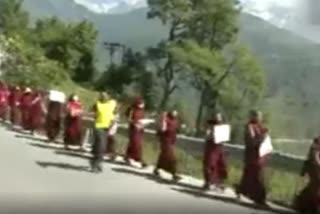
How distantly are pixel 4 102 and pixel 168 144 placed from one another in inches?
896

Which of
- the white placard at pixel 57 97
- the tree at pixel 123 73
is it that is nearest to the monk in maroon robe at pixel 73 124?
the white placard at pixel 57 97

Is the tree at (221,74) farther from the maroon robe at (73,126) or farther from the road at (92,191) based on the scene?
the road at (92,191)

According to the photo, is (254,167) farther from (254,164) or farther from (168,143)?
(168,143)

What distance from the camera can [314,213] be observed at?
17.7 m

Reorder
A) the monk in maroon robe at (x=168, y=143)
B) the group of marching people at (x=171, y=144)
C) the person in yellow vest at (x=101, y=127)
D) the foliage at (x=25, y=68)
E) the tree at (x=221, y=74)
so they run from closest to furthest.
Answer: the group of marching people at (x=171, y=144) → the monk in maroon robe at (x=168, y=143) → the person in yellow vest at (x=101, y=127) → the foliage at (x=25, y=68) → the tree at (x=221, y=74)

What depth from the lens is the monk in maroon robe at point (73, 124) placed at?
29969 millimetres

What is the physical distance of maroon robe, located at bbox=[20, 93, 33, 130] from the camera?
37.4 meters

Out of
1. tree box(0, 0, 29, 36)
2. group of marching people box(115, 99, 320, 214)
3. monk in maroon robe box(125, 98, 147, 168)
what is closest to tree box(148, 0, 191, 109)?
tree box(0, 0, 29, 36)

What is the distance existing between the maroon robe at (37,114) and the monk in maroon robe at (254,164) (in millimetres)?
17387

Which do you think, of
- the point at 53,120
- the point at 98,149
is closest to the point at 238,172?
the point at 98,149

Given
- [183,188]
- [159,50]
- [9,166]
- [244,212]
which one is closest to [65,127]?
[9,166]

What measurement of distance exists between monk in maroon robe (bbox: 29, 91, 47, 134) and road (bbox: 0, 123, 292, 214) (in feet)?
32.0

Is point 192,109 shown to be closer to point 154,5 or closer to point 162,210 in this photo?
point 154,5

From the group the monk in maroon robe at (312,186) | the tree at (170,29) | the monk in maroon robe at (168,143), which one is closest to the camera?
the monk in maroon robe at (312,186)
